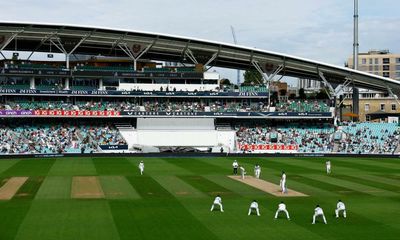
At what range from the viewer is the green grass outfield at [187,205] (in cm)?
2353

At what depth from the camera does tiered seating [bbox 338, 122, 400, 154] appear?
250 ft

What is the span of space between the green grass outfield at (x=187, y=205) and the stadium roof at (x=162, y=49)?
27667mm

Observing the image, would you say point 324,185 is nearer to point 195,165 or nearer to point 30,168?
point 195,165

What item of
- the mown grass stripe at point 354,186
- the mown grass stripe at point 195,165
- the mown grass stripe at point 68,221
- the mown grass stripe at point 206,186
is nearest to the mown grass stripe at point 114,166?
the mown grass stripe at point 195,165

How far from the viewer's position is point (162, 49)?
271 feet

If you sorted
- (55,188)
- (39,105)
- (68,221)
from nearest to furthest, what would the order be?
(68,221) → (55,188) → (39,105)

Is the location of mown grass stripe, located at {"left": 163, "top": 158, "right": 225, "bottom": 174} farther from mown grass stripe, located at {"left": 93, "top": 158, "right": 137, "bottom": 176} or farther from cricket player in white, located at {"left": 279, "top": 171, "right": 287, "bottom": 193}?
cricket player in white, located at {"left": 279, "top": 171, "right": 287, "bottom": 193}

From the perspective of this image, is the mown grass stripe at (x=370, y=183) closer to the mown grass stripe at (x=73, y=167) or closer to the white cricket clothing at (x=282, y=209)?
the white cricket clothing at (x=282, y=209)

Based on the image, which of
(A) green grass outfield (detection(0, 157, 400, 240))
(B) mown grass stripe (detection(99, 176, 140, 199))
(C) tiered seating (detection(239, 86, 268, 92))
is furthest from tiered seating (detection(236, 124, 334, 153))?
(B) mown grass stripe (detection(99, 176, 140, 199))

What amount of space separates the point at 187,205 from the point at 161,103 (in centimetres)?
5292

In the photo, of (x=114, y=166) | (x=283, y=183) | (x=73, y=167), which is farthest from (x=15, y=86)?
(x=283, y=183)

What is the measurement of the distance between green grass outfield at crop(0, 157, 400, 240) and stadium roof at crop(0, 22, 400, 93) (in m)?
27.7

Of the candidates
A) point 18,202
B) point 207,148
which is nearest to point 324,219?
point 18,202

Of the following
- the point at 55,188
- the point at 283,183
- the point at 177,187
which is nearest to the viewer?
the point at 283,183
